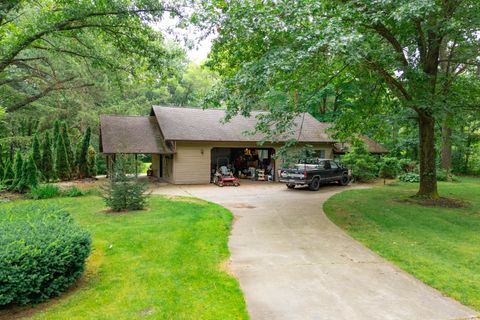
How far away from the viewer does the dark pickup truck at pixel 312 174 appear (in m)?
16.1

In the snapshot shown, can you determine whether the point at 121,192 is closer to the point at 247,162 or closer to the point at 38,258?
the point at 38,258

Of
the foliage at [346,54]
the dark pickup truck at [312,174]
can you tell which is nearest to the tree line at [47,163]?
the foliage at [346,54]

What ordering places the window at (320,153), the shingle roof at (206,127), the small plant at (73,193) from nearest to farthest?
1. the small plant at (73,193)
2. the shingle roof at (206,127)
3. the window at (320,153)

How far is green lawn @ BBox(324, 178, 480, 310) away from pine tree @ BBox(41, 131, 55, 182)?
1497cm

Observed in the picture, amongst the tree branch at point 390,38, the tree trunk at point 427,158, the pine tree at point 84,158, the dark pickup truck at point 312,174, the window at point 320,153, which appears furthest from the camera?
the window at point 320,153

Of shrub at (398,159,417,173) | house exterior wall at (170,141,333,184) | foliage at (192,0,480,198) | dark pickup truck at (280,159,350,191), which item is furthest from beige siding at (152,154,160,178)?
shrub at (398,159,417,173)

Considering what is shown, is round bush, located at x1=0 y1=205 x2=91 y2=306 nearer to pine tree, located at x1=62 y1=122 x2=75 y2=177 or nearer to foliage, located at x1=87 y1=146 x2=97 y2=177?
pine tree, located at x1=62 y1=122 x2=75 y2=177

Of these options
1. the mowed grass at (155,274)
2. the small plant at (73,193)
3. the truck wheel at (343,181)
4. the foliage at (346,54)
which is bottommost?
the mowed grass at (155,274)

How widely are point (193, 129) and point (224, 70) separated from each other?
6844mm

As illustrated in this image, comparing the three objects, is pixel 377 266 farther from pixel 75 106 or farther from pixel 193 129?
pixel 75 106

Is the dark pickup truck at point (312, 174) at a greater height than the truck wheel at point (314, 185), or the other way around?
the dark pickup truck at point (312, 174)

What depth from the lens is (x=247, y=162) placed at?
24969mm

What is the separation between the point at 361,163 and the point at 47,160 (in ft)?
61.9

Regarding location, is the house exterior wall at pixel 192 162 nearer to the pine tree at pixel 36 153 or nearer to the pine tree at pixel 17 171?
the pine tree at pixel 36 153
